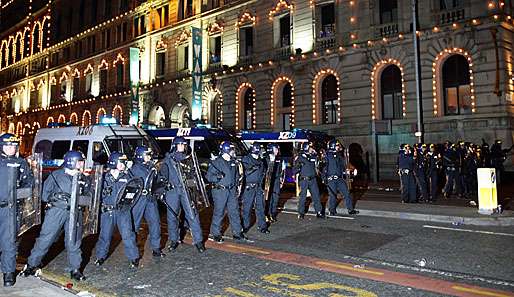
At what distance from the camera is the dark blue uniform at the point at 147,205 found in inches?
282

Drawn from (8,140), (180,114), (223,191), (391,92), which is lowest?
(223,191)

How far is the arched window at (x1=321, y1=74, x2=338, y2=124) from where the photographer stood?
26125mm

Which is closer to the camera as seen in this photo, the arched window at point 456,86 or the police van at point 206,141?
the police van at point 206,141

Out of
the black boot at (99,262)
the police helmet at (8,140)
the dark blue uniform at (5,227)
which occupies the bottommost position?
the black boot at (99,262)

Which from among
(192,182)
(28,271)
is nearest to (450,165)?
(192,182)

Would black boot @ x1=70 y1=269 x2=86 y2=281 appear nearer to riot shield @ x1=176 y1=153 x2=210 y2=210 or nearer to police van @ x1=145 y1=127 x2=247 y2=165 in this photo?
riot shield @ x1=176 y1=153 x2=210 y2=210

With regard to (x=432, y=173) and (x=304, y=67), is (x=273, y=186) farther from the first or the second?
(x=304, y=67)

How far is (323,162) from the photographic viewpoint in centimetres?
1199

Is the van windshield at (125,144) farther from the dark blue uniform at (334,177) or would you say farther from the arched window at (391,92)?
the arched window at (391,92)

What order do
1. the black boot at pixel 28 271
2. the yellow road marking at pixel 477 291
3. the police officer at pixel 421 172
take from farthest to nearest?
the police officer at pixel 421 172
the black boot at pixel 28 271
the yellow road marking at pixel 477 291

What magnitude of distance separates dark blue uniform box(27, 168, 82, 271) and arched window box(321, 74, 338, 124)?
70.5 ft

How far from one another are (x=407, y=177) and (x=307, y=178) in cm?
441

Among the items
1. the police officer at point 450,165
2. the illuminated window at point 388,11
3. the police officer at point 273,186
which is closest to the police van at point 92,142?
the police officer at point 273,186

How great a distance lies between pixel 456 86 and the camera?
A: 21.7 m
